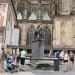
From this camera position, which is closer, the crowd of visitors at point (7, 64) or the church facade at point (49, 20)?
the crowd of visitors at point (7, 64)

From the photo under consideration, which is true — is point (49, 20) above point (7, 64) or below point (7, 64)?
above

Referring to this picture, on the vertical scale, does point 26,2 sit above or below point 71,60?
above

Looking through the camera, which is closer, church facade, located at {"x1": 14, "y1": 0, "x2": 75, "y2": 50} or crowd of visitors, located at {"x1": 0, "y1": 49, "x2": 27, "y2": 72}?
crowd of visitors, located at {"x1": 0, "y1": 49, "x2": 27, "y2": 72}

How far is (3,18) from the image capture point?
82.3 feet

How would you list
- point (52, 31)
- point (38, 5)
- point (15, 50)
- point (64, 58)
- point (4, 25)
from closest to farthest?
point (4, 25) → point (64, 58) → point (15, 50) → point (52, 31) → point (38, 5)

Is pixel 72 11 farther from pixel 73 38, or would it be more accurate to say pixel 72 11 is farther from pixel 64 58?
pixel 64 58

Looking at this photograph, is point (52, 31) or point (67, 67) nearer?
point (67, 67)

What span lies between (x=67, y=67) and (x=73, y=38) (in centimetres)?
3548

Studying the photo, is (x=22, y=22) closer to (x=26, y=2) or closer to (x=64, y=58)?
(x=26, y=2)

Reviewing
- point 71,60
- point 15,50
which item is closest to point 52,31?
point 15,50

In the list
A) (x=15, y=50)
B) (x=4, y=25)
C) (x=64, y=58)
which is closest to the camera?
(x=4, y=25)

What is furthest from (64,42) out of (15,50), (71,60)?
(71,60)

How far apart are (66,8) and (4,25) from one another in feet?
140

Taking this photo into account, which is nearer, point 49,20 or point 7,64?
point 7,64
